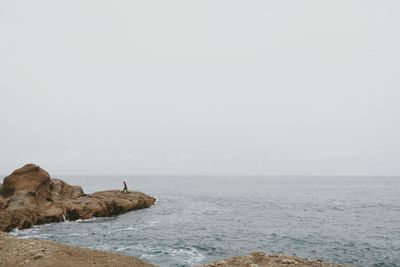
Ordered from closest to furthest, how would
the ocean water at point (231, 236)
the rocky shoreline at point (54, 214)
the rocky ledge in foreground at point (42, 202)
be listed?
the rocky shoreline at point (54, 214) → the ocean water at point (231, 236) → the rocky ledge in foreground at point (42, 202)

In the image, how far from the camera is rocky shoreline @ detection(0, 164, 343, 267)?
19.4 metres

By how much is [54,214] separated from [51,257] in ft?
99.9

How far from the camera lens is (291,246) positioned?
111ft

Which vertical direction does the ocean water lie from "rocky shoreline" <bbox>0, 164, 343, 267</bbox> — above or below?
below

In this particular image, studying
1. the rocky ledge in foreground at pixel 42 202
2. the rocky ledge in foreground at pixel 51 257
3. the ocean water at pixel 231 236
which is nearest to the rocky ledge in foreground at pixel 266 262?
the rocky ledge in foreground at pixel 51 257

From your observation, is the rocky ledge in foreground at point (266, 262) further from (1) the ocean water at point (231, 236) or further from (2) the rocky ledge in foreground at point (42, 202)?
(2) the rocky ledge in foreground at point (42, 202)

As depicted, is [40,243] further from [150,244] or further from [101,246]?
[150,244]

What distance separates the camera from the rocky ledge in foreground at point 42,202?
4358 centimetres

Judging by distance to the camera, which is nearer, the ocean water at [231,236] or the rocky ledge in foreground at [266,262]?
the rocky ledge in foreground at [266,262]

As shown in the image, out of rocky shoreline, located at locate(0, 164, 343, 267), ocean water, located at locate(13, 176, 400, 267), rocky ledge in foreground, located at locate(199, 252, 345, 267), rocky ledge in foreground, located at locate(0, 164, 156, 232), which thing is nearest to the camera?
rocky ledge in foreground, located at locate(199, 252, 345, 267)

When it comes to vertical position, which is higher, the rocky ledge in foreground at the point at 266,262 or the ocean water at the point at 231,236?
the rocky ledge in foreground at the point at 266,262

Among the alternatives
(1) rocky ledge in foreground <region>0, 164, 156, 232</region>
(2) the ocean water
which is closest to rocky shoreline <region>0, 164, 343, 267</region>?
(1) rocky ledge in foreground <region>0, 164, 156, 232</region>

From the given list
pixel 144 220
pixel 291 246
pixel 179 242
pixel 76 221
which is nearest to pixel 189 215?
pixel 144 220

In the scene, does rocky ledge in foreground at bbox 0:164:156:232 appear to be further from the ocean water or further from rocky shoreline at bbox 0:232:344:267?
rocky shoreline at bbox 0:232:344:267
